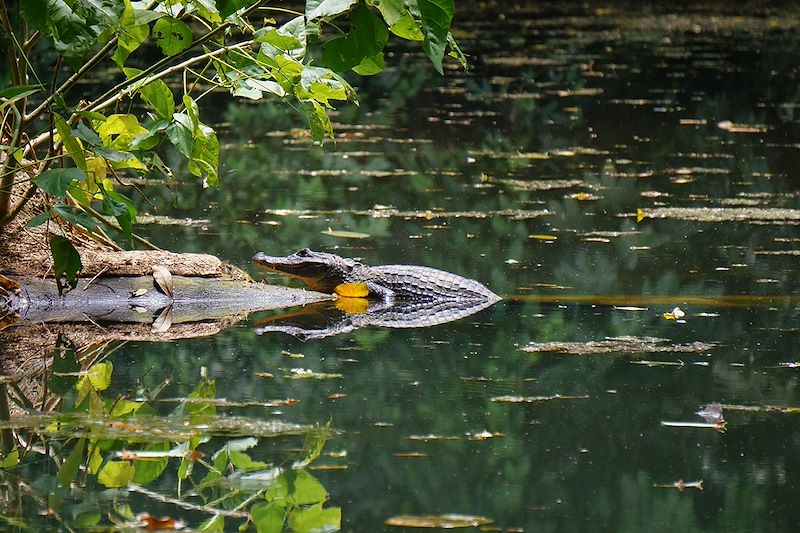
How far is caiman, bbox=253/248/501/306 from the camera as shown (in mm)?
5914

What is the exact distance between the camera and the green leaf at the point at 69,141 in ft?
14.6

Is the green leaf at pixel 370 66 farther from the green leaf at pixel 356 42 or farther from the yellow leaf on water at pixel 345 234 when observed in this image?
the yellow leaf on water at pixel 345 234

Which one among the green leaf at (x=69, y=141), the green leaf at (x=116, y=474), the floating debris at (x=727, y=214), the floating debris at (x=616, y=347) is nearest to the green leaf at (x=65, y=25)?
the green leaf at (x=69, y=141)

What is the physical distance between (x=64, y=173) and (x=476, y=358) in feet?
5.05

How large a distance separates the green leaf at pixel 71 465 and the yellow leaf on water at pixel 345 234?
3.27 m

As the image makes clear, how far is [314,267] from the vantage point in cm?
594

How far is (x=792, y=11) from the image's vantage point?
922 inches

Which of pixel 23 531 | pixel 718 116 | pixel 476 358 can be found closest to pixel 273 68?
pixel 476 358

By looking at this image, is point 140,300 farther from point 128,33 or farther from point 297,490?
point 297,490

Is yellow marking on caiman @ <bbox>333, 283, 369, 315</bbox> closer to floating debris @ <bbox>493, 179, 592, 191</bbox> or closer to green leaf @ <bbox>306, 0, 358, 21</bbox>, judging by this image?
green leaf @ <bbox>306, 0, 358, 21</bbox>

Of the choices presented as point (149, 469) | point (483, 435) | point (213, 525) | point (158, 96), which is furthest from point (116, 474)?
point (158, 96)

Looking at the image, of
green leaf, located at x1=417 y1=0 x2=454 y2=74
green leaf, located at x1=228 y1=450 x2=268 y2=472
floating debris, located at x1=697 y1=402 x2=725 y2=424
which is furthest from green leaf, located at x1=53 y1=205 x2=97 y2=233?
floating debris, located at x1=697 y1=402 x2=725 y2=424

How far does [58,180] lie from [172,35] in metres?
0.67

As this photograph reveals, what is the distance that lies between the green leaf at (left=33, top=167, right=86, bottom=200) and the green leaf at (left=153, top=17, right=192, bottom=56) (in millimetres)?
557
